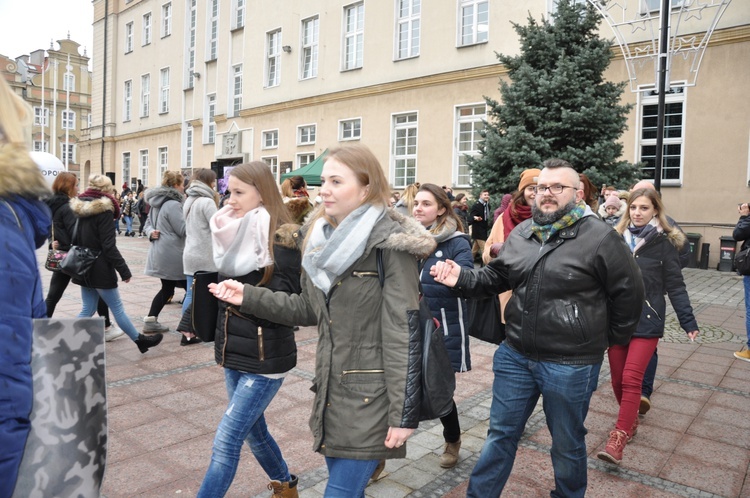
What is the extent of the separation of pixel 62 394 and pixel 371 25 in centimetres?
2125

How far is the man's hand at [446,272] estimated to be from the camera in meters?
3.04

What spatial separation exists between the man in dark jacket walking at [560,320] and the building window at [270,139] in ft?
77.8

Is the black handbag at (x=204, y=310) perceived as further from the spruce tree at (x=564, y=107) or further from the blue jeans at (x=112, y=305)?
the spruce tree at (x=564, y=107)

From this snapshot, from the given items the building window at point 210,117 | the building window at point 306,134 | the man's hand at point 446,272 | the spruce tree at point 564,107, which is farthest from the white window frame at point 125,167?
the man's hand at point 446,272

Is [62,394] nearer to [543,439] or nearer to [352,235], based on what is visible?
[352,235]

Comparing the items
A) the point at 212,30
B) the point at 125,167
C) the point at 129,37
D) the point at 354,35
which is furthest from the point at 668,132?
the point at 129,37

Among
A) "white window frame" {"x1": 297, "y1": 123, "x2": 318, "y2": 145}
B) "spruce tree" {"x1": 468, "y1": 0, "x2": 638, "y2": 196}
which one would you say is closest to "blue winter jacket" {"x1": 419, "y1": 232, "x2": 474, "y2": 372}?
"spruce tree" {"x1": 468, "y1": 0, "x2": 638, "y2": 196}

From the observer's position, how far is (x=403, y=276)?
2375 mm

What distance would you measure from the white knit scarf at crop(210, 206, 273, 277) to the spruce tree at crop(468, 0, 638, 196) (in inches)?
392

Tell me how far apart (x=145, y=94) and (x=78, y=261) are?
33.7 meters

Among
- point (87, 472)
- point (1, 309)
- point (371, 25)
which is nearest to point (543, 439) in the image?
point (87, 472)

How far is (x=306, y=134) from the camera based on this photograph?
80.4ft

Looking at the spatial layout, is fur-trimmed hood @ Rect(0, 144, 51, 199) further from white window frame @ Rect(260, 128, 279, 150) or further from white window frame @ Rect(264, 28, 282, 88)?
white window frame @ Rect(264, 28, 282, 88)

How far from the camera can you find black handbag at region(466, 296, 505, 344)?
361 centimetres
